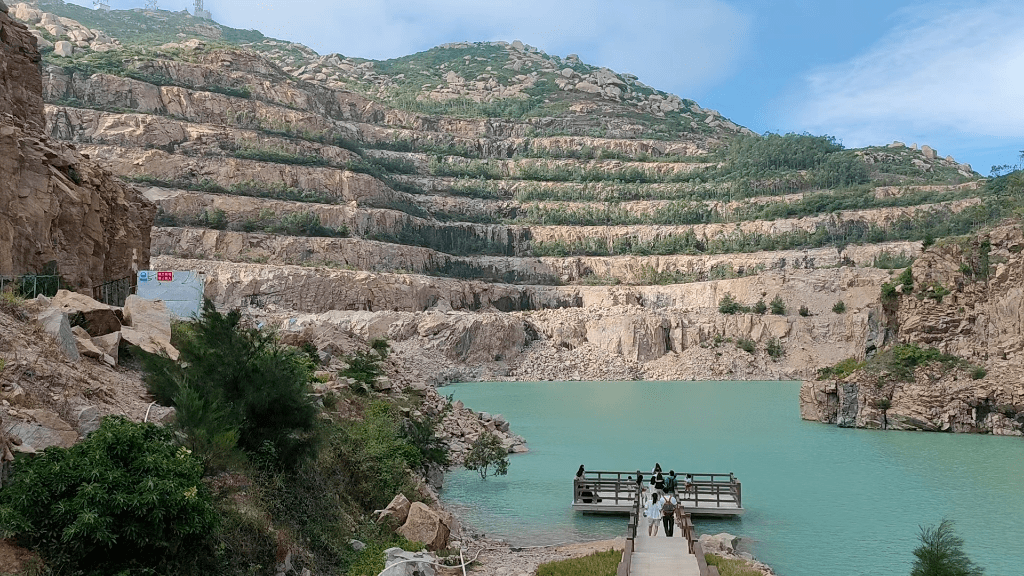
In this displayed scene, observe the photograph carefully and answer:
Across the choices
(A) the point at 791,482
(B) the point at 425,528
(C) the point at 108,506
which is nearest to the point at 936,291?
(A) the point at 791,482

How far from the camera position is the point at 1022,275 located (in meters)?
38.4

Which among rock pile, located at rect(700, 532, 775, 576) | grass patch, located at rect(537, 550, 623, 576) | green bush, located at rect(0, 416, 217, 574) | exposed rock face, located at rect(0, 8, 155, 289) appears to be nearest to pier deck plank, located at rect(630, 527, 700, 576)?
grass patch, located at rect(537, 550, 623, 576)

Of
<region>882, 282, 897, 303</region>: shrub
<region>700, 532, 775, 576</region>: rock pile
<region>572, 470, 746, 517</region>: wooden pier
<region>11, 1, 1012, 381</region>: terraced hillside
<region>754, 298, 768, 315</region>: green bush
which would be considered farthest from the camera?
<region>754, 298, 768, 315</region>: green bush

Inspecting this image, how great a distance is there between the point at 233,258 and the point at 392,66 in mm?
112087

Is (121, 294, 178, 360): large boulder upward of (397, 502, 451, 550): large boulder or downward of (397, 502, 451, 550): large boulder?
upward

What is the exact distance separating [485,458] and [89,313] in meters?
15.0

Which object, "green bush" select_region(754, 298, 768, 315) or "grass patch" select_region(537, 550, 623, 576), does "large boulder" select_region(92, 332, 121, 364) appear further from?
"green bush" select_region(754, 298, 768, 315)

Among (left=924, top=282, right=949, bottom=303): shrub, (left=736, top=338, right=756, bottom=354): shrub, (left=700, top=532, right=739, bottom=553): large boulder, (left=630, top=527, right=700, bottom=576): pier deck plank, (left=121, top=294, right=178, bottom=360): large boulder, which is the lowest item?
(left=700, top=532, right=739, bottom=553): large boulder

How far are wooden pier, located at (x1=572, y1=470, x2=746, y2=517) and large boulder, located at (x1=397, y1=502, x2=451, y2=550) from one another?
7.45 meters

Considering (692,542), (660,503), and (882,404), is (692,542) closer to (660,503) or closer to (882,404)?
(660,503)

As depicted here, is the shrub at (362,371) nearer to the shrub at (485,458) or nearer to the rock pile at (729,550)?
the shrub at (485,458)

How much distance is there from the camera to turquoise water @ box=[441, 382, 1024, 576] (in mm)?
19219

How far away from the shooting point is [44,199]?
17594mm

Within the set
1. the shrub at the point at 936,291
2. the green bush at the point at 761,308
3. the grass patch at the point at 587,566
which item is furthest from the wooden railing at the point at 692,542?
the green bush at the point at 761,308
